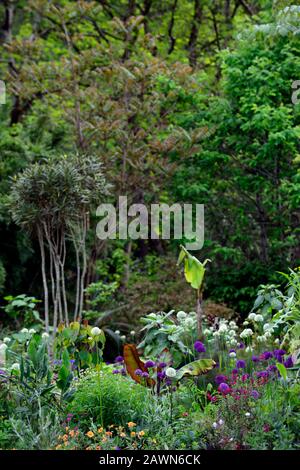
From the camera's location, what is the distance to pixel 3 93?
33.6 feet

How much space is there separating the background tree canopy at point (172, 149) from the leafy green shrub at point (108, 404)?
12.9ft

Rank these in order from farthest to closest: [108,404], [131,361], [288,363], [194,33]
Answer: [194,33], [131,361], [288,363], [108,404]

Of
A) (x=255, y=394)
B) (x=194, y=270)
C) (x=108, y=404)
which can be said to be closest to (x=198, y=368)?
(x=255, y=394)

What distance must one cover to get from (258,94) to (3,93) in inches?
A: 153

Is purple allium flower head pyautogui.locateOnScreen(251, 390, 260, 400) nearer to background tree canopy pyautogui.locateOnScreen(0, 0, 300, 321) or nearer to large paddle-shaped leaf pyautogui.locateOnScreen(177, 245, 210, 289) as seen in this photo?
large paddle-shaped leaf pyautogui.locateOnScreen(177, 245, 210, 289)

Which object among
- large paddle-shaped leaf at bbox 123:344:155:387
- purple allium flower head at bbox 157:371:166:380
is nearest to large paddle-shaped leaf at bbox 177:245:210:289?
large paddle-shaped leaf at bbox 123:344:155:387

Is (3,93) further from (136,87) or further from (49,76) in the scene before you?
(136,87)

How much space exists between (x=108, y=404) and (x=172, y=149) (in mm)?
5449

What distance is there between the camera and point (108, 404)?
455 centimetres

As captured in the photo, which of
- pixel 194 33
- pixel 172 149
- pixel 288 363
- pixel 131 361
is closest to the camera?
pixel 288 363

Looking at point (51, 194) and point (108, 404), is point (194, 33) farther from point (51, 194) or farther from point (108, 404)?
point (108, 404)

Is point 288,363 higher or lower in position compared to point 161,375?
higher

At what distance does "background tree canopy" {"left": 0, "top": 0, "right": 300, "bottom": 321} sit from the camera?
903 cm
